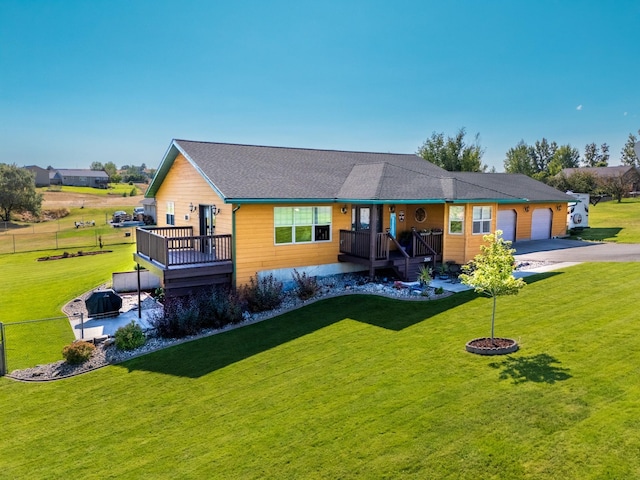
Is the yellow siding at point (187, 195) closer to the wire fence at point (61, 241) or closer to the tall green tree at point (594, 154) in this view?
the wire fence at point (61, 241)

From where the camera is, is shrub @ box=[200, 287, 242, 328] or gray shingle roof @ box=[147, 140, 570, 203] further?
gray shingle roof @ box=[147, 140, 570, 203]

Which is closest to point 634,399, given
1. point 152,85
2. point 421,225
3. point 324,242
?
point 324,242

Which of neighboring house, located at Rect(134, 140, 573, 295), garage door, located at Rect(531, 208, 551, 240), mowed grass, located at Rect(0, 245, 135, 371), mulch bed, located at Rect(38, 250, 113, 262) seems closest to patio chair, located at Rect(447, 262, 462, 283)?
neighboring house, located at Rect(134, 140, 573, 295)

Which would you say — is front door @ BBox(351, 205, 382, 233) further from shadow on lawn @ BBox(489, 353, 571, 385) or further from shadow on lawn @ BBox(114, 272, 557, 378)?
shadow on lawn @ BBox(489, 353, 571, 385)

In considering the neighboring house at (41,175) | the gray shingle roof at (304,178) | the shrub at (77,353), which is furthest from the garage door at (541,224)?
the neighboring house at (41,175)

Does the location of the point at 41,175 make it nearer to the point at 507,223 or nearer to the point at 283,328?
the point at 507,223
